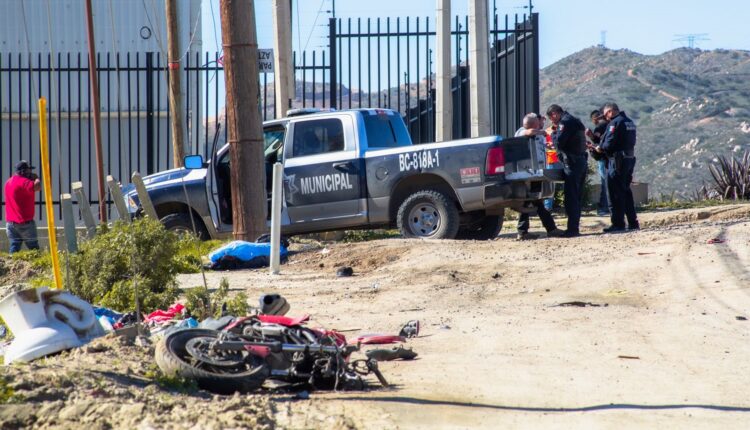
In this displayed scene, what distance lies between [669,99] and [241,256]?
7055 cm

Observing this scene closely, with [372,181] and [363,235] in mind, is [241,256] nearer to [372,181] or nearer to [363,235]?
[372,181]

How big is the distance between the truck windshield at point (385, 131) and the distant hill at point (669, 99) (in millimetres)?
29492

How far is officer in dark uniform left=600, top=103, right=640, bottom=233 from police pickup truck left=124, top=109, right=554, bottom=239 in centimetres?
123

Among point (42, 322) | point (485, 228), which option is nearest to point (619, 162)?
point (485, 228)

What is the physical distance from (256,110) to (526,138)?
340 cm

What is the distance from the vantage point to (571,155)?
15.3 metres

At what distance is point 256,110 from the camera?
1330cm

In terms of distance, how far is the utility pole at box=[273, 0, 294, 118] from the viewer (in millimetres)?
20391

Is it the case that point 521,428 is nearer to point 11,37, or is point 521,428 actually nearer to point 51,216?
point 51,216

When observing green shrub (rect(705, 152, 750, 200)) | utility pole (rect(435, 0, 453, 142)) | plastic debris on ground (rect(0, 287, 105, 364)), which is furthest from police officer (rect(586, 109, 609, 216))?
plastic debris on ground (rect(0, 287, 105, 364))

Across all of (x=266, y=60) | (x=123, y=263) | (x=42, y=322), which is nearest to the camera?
(x=42, y=322)

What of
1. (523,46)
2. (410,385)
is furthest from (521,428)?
(523,46)

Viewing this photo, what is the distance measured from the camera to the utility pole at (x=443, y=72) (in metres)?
21.3

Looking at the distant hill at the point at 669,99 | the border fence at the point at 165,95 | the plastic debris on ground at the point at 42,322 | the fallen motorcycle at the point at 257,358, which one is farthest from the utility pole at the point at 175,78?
the distant hill at the point at 669,99
